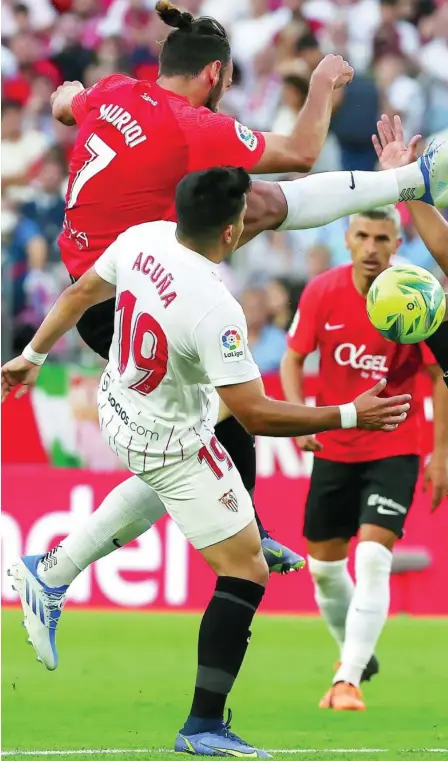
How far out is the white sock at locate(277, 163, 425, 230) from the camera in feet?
19.8

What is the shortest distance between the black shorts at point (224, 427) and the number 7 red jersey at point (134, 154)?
0.25m

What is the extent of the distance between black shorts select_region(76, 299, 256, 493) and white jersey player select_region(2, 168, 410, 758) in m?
0.34

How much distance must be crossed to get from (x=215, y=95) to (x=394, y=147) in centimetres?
84

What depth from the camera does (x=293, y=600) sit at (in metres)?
11.4

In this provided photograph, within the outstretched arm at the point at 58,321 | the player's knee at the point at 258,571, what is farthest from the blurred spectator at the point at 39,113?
the player's knee at the point at 258,571

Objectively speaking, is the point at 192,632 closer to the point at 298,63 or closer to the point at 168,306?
the point at 168,306

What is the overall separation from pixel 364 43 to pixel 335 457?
332 inches

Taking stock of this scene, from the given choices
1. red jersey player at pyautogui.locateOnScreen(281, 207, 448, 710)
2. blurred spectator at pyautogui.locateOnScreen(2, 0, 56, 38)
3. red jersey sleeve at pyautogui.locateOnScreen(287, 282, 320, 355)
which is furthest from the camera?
blurred spectator at pyautogui.locateOnScreen(2, 0, 56, 38)

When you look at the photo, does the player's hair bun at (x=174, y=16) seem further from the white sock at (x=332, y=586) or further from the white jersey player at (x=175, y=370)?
the white sock at (x=332, y=586)

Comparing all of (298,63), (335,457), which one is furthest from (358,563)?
(298,63)

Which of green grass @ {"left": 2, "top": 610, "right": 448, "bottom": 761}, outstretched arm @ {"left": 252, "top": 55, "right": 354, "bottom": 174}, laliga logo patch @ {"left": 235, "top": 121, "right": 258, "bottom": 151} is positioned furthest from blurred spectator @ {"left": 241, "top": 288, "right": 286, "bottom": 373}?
laliga logo patch @ {"left": 235, "top": 121, "right": 258, "bottom": 151}

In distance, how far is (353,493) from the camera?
27.0ft

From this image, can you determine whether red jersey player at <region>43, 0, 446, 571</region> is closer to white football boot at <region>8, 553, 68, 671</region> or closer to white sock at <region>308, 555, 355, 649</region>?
white football boot at <region>8, 553, 68, 671</region>

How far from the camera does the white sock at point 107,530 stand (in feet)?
20.6
